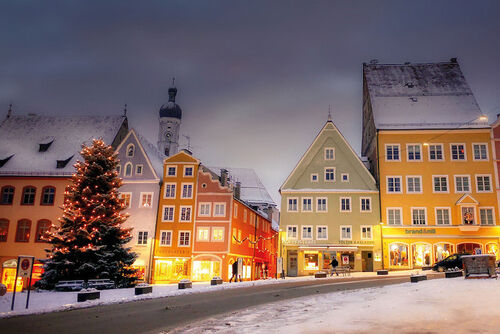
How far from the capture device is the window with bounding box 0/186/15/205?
4925cm

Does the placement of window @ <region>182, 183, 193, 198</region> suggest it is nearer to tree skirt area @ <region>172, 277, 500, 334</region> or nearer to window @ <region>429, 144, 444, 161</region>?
window @ <region>429, 144, 444, 161</region>

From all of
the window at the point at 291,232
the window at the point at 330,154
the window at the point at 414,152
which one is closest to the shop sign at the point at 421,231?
the window at the point at 414,152

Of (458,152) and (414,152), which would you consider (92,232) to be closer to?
(414,152)

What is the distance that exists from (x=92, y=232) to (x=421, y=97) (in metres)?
39.1

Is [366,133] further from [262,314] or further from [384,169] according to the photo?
[262,314]

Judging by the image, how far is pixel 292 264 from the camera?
4828cm

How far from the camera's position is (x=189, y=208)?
48.9 meters

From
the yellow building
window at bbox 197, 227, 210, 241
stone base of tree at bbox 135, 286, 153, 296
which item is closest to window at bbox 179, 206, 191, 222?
window at bbox 197, 227, 210, 241

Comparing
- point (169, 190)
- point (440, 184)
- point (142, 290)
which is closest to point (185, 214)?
point (169, 190)

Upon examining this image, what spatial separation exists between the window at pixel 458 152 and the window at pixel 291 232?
719 inches

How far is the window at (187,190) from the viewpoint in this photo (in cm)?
4926

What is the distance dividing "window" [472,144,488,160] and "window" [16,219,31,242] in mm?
47738

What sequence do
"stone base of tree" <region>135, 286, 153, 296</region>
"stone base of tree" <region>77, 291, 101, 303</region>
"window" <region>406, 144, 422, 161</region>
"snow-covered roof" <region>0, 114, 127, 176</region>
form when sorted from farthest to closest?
"snow-covered roof" <region>0, 114, 127, 176</region> < "window" <region>406, 144, 422, 161</region> < "stone base of tree" <region>135, 286, 153, 296</region> < "stone base of tree" <region>77, 291, 101, 303</region>

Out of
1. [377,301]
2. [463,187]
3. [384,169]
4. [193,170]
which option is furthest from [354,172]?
[377,301]
